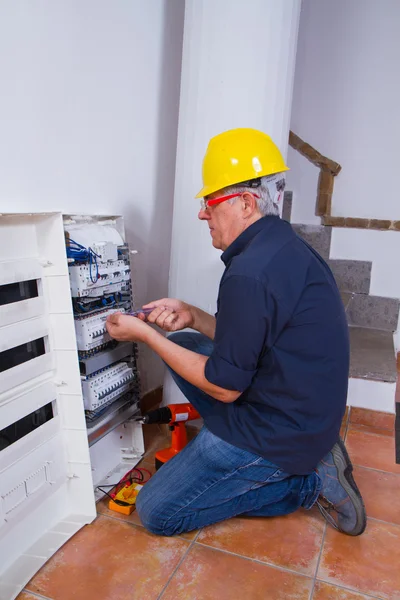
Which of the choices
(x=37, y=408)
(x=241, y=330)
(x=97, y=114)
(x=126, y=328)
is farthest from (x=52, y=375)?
(x=97, y=114)

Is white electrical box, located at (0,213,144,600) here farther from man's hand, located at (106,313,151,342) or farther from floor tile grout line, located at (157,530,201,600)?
floor tile grout line, located at (157,530,201,600)

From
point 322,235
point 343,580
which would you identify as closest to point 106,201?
point 343,580

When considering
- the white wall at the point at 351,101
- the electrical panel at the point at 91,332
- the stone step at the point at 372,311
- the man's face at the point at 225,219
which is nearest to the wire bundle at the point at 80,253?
the electrical panel at the point at 91,332

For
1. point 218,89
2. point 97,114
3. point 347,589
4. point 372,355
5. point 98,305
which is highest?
point 218,89

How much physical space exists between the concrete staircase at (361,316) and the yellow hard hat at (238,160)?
122cm

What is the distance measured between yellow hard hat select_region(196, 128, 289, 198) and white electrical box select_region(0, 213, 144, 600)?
421 millimetres

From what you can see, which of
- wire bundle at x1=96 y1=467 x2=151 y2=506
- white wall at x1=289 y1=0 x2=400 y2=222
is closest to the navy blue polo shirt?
wire bundle at x1=96 y1=467 x2=151 y2=506

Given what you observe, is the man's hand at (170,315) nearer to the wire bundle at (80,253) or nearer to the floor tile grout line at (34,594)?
the wire bundle at (80,253)

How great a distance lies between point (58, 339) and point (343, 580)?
40.4 inches

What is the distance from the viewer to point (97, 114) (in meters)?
1.56

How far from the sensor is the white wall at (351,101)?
284 centimetres

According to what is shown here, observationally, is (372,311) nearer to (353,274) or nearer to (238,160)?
(353,274)

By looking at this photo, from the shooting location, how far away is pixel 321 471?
1362mm

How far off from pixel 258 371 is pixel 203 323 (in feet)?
1.49
